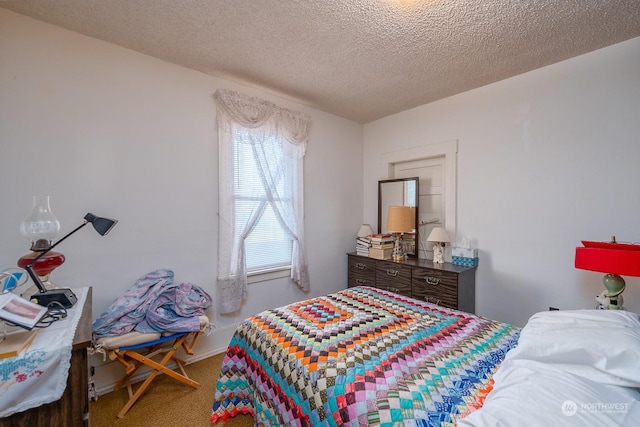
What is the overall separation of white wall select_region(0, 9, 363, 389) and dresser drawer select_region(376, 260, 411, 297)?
1.34 m

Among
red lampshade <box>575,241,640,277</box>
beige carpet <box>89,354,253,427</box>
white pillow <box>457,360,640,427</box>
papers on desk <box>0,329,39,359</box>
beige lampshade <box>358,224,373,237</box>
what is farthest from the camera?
beige lampshade <box>358,224,373,237</box>

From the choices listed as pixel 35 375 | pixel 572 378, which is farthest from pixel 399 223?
pixel 35 375

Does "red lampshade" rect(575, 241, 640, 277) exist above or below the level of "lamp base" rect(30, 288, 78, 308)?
above

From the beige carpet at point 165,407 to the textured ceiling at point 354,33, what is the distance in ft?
8.52

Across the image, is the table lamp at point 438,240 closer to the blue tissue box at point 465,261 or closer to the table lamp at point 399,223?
the blue tissue box at point 465,261

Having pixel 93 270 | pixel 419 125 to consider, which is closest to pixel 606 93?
pixel 419 125

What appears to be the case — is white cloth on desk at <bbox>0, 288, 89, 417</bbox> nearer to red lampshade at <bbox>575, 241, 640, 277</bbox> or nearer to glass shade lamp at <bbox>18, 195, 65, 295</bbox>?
glass shade lamp at <bbox>18, 195, 65, 295</bbox>

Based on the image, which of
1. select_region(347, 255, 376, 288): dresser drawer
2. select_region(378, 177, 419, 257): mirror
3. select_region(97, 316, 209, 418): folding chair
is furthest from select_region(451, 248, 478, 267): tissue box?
select_region(97, 316, 209, 418): folding chair

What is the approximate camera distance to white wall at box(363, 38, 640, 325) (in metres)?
1.99

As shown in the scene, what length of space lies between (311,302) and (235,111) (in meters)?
1.90

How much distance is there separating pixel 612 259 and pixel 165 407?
3.04 metres

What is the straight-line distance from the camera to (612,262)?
5.27ft

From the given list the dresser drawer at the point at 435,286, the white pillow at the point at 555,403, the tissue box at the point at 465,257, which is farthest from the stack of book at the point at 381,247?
the white pillow at the point at 555,403

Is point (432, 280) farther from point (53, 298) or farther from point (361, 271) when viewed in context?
point (53, 298)
